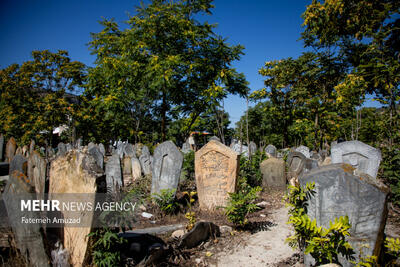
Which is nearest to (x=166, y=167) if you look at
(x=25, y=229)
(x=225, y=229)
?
(x=225, y=229)

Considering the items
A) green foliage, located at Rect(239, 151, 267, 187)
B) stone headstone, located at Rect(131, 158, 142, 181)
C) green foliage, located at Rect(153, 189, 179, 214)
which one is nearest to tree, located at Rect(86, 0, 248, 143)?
stone headstone, located at Rect(131, 158, 142, 181)

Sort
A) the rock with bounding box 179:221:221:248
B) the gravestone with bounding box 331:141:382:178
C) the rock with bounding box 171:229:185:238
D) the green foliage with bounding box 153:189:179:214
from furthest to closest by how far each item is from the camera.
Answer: the gravestone with bounding box 331:141:382:178 < the green foliage with bounding box 153:189:179:214 < the rock with bounding box 171:229:185:238 < the rock with bounding box 179:221:221:248

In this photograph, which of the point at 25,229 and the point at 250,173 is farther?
the point at 250,173

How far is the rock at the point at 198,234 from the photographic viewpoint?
338cm

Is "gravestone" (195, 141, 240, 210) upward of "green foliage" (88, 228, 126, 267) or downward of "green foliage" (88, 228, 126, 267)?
upward

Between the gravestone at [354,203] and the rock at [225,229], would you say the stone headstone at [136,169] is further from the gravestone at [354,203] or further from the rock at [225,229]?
the gravestone at [354,203]

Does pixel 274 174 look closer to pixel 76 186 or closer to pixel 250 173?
pixel 250 173

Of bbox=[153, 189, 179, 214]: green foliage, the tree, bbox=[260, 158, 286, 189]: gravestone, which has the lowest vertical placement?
bbox=[153, 189, 179, 214]: green foliage

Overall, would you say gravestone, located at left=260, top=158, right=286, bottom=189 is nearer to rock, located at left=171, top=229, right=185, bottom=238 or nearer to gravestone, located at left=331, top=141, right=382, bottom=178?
gravestone, located at left=331, top=141, right=382, bottom=178

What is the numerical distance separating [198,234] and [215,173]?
1839 mm

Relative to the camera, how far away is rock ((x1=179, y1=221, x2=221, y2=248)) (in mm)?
3375

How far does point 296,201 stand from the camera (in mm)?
2660

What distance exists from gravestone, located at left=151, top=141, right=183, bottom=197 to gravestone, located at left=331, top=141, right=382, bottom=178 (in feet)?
14.1

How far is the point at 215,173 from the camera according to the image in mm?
5188
